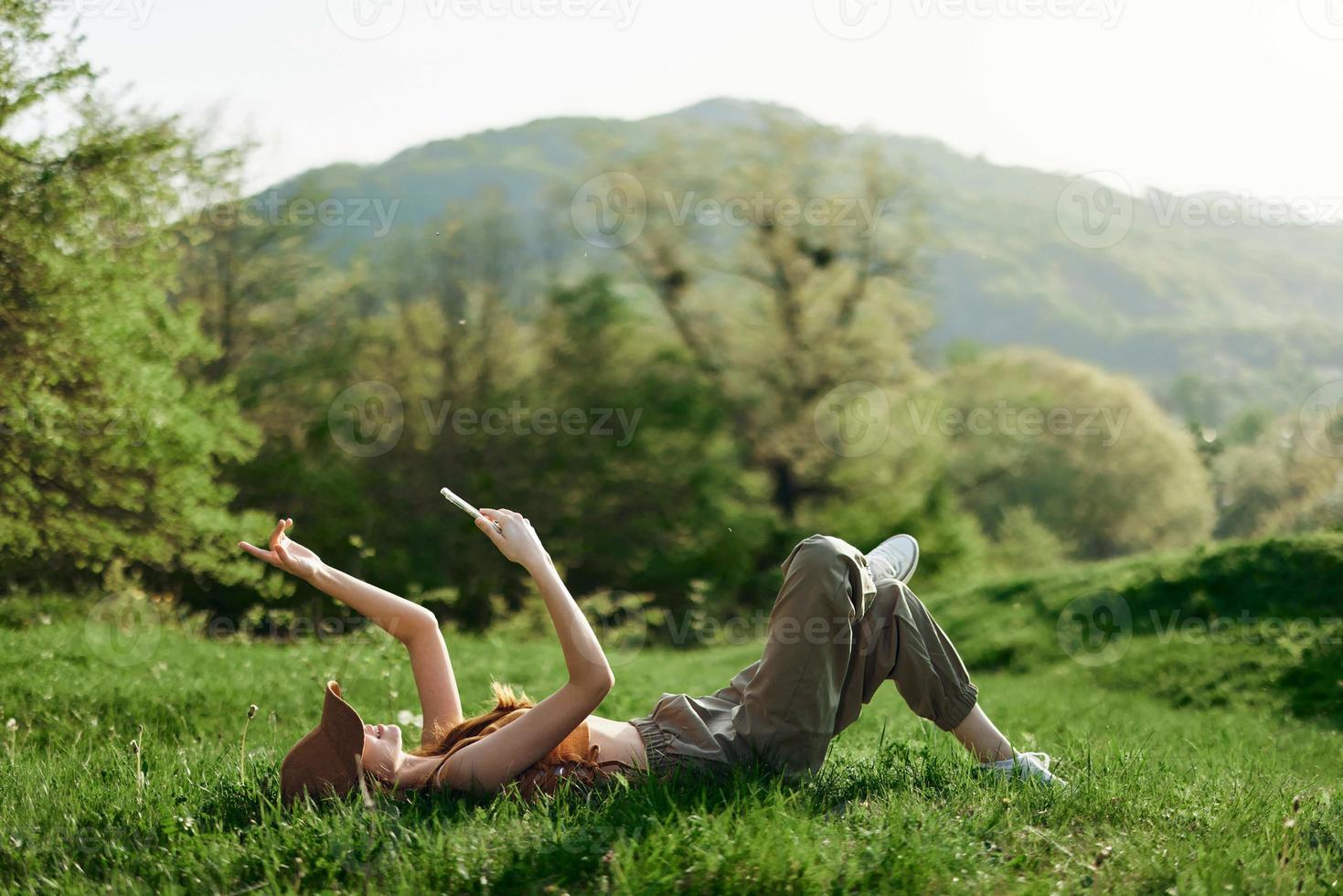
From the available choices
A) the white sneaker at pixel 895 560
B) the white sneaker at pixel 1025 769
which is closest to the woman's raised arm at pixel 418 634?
the white sneaker at pixel 895 560

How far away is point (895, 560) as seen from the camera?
3.99 meters

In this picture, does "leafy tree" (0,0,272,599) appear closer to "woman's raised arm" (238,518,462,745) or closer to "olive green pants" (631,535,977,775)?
"woman's raised arm" (238,518,462,745)

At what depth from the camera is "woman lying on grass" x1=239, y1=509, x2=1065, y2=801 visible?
3.39 meters

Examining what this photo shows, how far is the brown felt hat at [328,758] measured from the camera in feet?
11.1

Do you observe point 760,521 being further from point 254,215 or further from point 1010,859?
point 1010,859

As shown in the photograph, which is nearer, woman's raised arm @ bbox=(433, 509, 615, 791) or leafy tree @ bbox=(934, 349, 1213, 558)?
woman's raised arm @ bbox=(433, 509, 615, 791)

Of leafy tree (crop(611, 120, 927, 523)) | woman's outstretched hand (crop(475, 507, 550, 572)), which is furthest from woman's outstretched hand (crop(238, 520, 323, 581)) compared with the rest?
leafy tree (crop(611, 120, 927, 523))

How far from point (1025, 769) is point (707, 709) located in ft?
3.70

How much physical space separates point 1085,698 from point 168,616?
10469 millimetres

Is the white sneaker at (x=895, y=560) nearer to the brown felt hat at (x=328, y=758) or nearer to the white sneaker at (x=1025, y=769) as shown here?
the white sneaker at (x=1025, y=769)

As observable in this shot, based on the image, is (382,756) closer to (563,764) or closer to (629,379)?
(563,764)

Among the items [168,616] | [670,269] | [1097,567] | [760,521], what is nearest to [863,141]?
[670,269]

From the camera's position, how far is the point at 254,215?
85.9 feet

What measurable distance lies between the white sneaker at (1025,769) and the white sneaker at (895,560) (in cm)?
71
